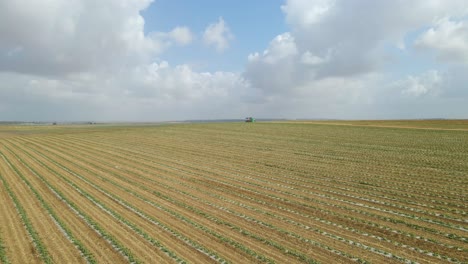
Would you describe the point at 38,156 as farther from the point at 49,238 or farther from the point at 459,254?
the point at 459,254

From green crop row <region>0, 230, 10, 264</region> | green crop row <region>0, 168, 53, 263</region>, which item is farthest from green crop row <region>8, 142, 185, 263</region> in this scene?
green crop row <region>0, 230, 10, 264</region>

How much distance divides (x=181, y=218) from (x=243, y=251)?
4742 millimetres

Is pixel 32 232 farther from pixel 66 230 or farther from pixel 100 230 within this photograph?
pixel 100 230

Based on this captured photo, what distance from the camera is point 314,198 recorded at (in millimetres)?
17172

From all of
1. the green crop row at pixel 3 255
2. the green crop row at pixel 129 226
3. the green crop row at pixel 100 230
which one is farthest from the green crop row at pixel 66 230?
the green crop row at pixel 3 255

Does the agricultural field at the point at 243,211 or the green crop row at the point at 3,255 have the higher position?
the agricultural field at the point at 243,211

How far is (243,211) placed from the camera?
609 inches

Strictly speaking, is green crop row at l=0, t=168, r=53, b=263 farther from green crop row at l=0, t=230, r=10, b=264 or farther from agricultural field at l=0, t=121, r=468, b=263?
green crop row at l=0, t=230, r=10, b=264

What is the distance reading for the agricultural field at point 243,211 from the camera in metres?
11.0

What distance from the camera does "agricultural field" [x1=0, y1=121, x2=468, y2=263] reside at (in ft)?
36.1

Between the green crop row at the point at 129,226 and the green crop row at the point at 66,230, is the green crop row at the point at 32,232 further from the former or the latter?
the green crop row at the point at 129,226

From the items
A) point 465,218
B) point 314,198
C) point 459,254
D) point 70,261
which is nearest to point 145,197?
point 70,261

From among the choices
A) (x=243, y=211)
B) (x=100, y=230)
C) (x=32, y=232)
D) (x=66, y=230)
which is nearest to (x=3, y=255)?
(x=32, y=232)

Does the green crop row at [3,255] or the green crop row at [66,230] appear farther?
the green crop row at [66,230]
